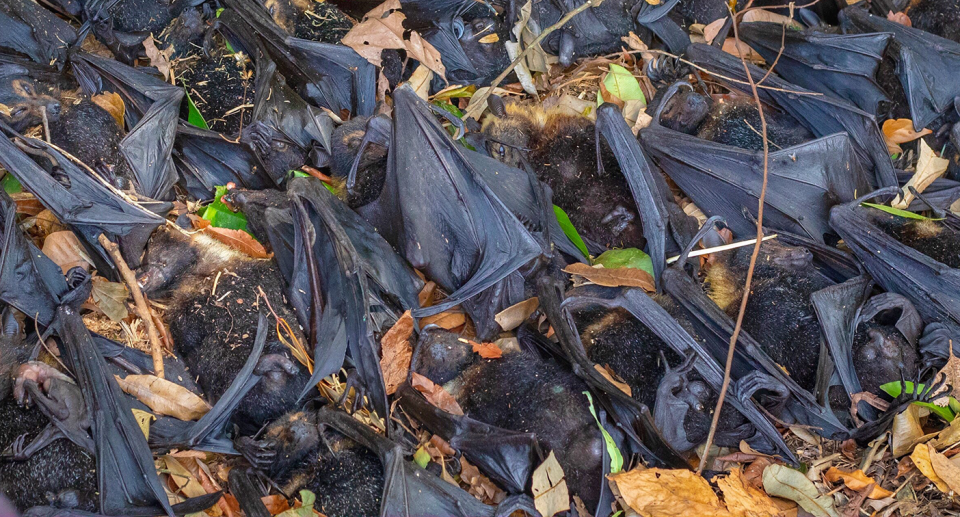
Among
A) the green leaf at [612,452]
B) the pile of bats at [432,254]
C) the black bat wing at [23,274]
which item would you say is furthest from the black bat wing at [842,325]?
the black bat wing at [23,274]

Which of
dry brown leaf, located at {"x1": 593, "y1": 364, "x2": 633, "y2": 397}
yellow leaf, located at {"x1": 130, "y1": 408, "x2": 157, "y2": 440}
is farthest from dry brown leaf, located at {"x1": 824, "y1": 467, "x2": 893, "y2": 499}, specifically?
yellow leaf, located at {"x1": 130, "y1": 408, "x2": 157, "y2": 440}

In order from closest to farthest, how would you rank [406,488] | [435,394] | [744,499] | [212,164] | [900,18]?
1. [406,488]
2. [744,499]
3. [435,394]
4. [212,164]
5. [900,18]

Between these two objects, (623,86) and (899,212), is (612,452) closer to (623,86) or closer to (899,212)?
(899,212)

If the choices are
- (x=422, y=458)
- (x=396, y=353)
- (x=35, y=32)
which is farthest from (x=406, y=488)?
(x=35, y=32)

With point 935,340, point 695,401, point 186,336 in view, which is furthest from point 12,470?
point 935,340

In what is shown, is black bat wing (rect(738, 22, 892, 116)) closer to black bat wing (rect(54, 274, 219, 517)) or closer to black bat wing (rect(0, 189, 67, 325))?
black bat wing (rect(54, 274, 219, 517))

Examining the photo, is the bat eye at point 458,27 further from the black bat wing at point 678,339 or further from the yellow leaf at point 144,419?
the yellow leaf at point 144,419

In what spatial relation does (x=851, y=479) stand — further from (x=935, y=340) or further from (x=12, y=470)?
(x=12, y=470)
